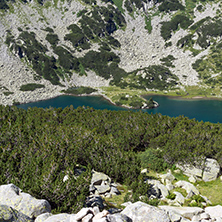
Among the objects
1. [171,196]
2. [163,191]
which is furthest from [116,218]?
[163,191]

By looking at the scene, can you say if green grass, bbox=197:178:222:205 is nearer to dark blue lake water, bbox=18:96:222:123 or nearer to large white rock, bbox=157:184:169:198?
large white rock, bbox=157:184:169:198

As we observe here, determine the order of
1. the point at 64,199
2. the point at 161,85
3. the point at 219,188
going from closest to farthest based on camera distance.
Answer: the point at 64,199, the point at 219,188, the point at 161,85

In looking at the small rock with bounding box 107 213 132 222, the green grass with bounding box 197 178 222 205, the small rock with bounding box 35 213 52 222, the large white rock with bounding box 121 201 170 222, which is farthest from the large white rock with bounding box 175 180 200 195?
the small rock with bounding box 35 213 52 222

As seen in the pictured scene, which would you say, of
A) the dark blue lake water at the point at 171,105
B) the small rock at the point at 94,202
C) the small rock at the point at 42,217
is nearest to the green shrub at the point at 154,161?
the small rock at the point at 94,202

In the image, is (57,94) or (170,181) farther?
(57,94)

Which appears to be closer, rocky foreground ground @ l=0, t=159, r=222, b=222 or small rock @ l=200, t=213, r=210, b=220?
rocky foreground ground @ l=0, t=159, r=222, b=222

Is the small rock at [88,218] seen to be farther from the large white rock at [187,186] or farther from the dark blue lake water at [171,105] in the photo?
the dark blue lake water at [171,105]

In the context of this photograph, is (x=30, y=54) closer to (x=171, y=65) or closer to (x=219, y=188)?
(x=171, y=65)

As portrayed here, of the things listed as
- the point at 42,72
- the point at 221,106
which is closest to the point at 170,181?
the point at 221,106
